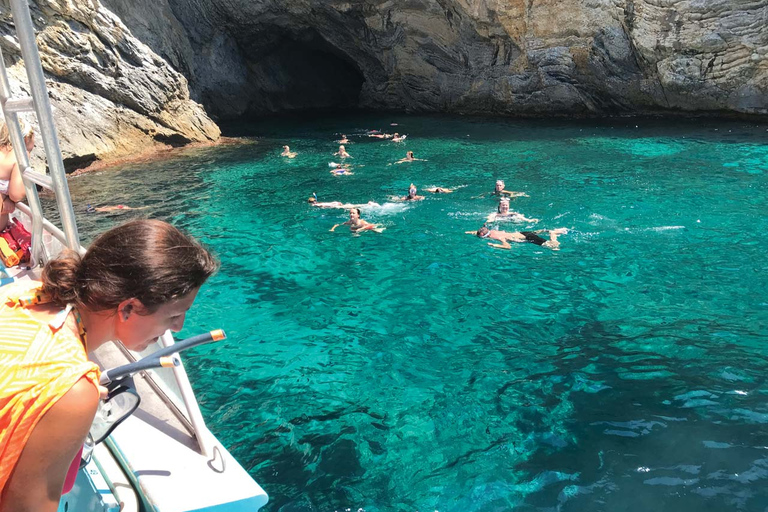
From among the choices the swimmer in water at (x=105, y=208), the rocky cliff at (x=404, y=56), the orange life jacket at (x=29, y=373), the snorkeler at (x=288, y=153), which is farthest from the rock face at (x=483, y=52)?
the orange life jacket at (x=29, y=373)

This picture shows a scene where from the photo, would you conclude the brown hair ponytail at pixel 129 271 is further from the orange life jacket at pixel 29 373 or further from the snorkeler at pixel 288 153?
the snorkeler at pixel 288 153

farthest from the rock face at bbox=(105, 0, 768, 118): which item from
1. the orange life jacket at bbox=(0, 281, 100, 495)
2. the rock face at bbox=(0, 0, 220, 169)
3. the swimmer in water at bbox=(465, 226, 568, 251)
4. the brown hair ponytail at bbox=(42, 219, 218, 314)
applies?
the orange life jacket at bbox=(0, 281, 100, 495)

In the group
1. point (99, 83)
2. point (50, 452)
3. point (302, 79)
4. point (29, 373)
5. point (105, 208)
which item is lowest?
point (105, 208)

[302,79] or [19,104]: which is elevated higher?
[19,104]

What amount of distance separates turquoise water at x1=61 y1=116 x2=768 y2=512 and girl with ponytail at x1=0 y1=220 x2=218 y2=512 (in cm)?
302

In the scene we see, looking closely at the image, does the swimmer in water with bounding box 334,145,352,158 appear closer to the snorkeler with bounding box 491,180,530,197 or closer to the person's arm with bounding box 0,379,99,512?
the snorkeler with bounding box 491,180,530,197

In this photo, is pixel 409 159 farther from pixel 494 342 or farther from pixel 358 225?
pixel 494 342

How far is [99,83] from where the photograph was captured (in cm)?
1728

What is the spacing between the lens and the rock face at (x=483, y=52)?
1728 cm

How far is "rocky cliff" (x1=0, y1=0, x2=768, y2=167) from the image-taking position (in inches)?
658

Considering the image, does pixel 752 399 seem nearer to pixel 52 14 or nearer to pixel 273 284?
pixel 273 284

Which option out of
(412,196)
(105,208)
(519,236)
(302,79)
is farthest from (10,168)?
(302,79)

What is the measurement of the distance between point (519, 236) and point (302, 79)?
892 inches

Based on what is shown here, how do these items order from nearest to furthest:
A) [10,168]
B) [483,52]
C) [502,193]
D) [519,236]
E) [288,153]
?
[10,168]
[519,236]
[502,193]
[288,153]
[483,52]
